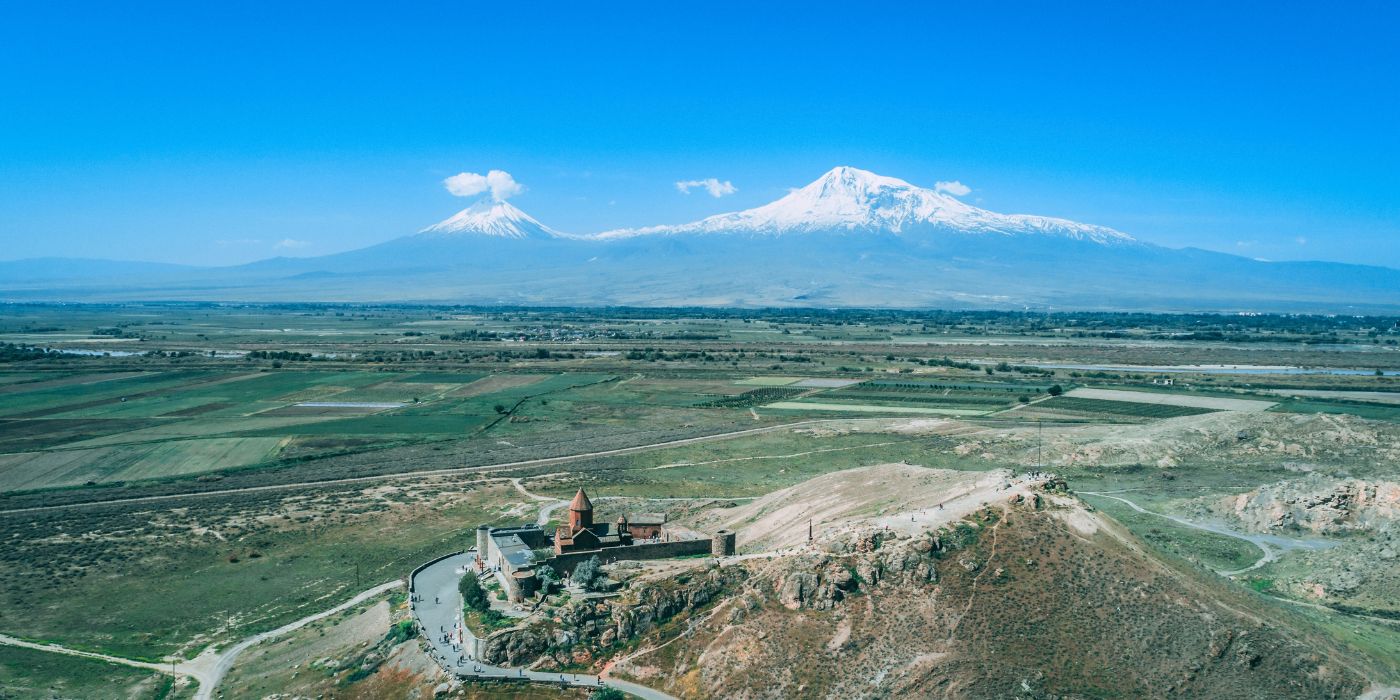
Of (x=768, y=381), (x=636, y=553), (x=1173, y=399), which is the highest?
(x=1173, y=399)

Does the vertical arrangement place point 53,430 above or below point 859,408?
below

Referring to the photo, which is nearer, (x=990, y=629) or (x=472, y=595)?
(x=990, y=629)

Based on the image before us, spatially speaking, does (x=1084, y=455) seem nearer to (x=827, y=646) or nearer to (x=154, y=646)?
(x=827, y=646)

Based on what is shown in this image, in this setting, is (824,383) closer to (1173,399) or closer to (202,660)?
(1173,399)

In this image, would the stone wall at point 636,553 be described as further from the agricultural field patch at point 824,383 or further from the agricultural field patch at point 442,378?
the agricultural field patch at point 442,378

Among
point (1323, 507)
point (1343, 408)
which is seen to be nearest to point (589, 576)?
point (1323, 507)

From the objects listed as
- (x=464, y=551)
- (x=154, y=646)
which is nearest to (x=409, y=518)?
(x=464, y=551)

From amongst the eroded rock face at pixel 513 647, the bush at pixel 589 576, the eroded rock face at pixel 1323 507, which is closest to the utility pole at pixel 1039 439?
the eroded rock face at pixel 1323 507
